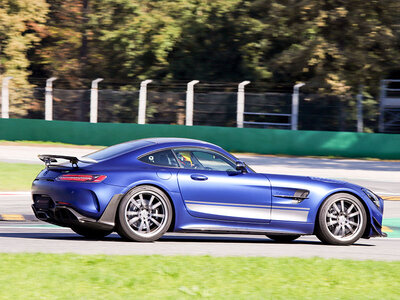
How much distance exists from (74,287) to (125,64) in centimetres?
3438

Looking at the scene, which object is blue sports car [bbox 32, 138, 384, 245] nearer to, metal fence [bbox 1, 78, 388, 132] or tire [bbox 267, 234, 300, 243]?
tire [bbox 267, 234, 300, 243]

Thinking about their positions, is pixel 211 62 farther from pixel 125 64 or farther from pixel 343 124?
pixel 343 124

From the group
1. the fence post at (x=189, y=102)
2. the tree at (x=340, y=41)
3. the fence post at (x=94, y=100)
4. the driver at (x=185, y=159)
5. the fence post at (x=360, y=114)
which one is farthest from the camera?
the tree at (x=340, y=41)

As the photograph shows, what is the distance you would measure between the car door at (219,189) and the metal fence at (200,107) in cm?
2108

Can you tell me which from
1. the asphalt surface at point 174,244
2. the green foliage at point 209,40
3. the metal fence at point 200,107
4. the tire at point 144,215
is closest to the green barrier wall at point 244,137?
the metal fence at point 200,107

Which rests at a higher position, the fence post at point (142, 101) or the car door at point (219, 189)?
the fence post at point (142, 101)

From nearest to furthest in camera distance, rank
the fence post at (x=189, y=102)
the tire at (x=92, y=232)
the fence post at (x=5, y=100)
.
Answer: the tire at (x=92, y=232) < the fence post at (x=189, y=102) < the fence post at (x=5, y=100)

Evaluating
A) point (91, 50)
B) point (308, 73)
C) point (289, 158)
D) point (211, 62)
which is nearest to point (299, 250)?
point (289, 158)

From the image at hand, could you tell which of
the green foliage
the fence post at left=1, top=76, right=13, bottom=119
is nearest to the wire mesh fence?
the fence post at left=1, top=76, right=13, bottom=119

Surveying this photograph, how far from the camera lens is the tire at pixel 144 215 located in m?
8.40

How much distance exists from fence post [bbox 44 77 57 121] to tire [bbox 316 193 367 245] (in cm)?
2571

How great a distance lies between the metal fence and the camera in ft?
98.1

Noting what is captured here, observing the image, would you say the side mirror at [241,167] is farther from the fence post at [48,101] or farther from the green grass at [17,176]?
the fence post at [48,101]

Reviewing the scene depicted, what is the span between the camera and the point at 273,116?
101ft
